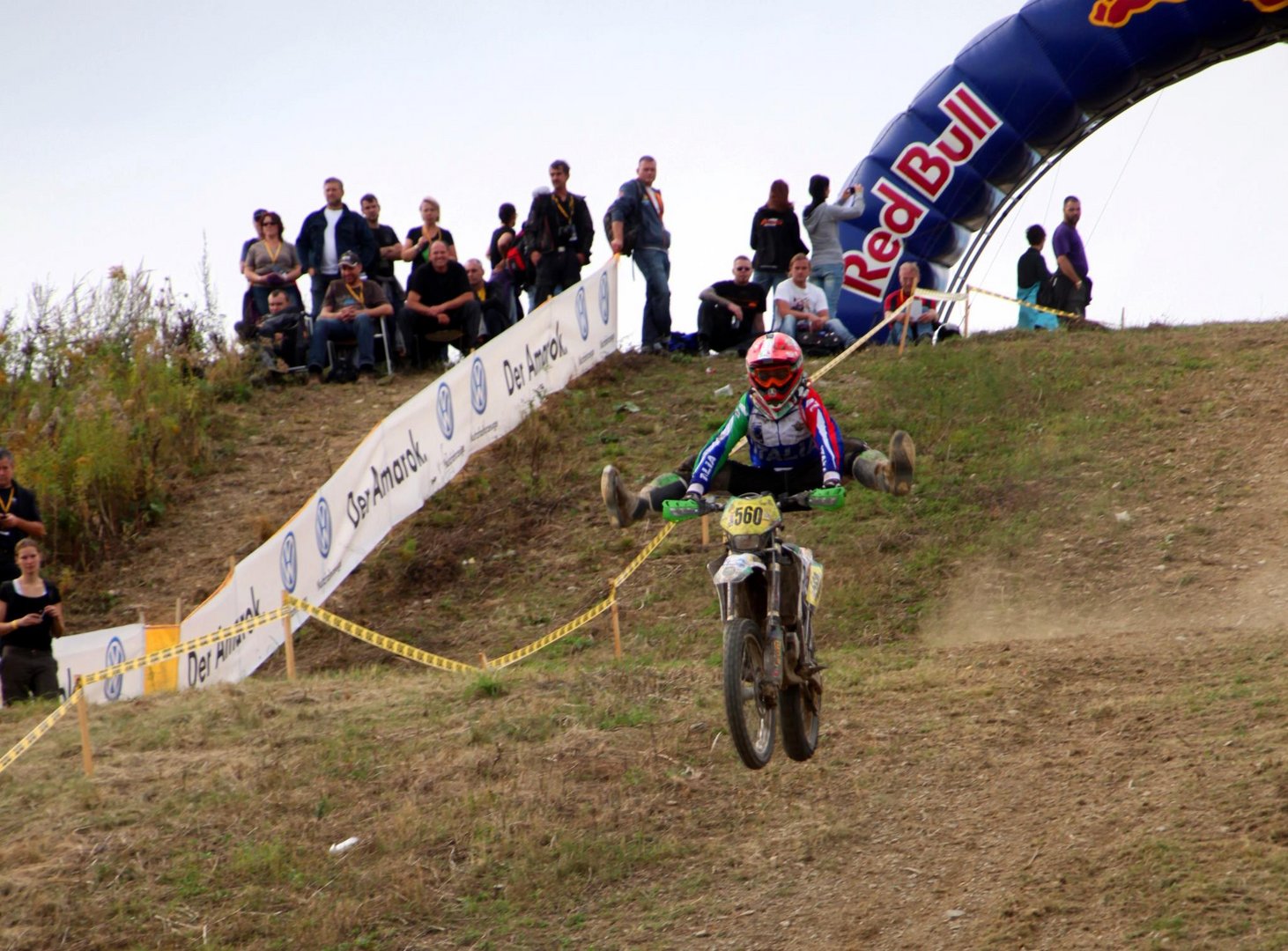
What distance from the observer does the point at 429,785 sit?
10.8 m

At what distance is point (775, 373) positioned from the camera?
985 cm

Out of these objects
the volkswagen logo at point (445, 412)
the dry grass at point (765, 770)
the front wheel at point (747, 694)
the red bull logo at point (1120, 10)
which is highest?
the red bull logo at point (1120, 10)

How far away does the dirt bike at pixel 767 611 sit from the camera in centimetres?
927

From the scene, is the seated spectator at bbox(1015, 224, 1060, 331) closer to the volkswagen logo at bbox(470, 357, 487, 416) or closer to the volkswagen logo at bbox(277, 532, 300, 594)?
the volkswagen logo at bbox(470, 357, 487, 416)

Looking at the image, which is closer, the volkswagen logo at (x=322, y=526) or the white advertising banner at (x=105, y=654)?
the white advertising banner at (x=105, y=654)

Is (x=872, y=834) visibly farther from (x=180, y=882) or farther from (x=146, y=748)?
(x=146, y=748)

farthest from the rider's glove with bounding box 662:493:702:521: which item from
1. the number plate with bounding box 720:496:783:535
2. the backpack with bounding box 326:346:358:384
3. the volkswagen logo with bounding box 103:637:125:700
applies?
the backpack with bounding box 326:346:358:384

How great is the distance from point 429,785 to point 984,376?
36.1 feet

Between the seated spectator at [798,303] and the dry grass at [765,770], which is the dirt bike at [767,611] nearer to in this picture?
the dry grass at [765,770]

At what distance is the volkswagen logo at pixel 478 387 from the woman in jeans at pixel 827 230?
4.26m

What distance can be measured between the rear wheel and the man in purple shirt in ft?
37.8

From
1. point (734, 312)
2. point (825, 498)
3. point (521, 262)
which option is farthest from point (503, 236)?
point (825, 498)

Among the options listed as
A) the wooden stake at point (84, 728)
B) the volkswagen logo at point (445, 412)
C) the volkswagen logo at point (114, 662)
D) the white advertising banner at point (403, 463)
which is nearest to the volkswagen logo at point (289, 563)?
the white advertising banner at point (403, 463)

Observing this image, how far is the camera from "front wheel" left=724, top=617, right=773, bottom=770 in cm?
896
